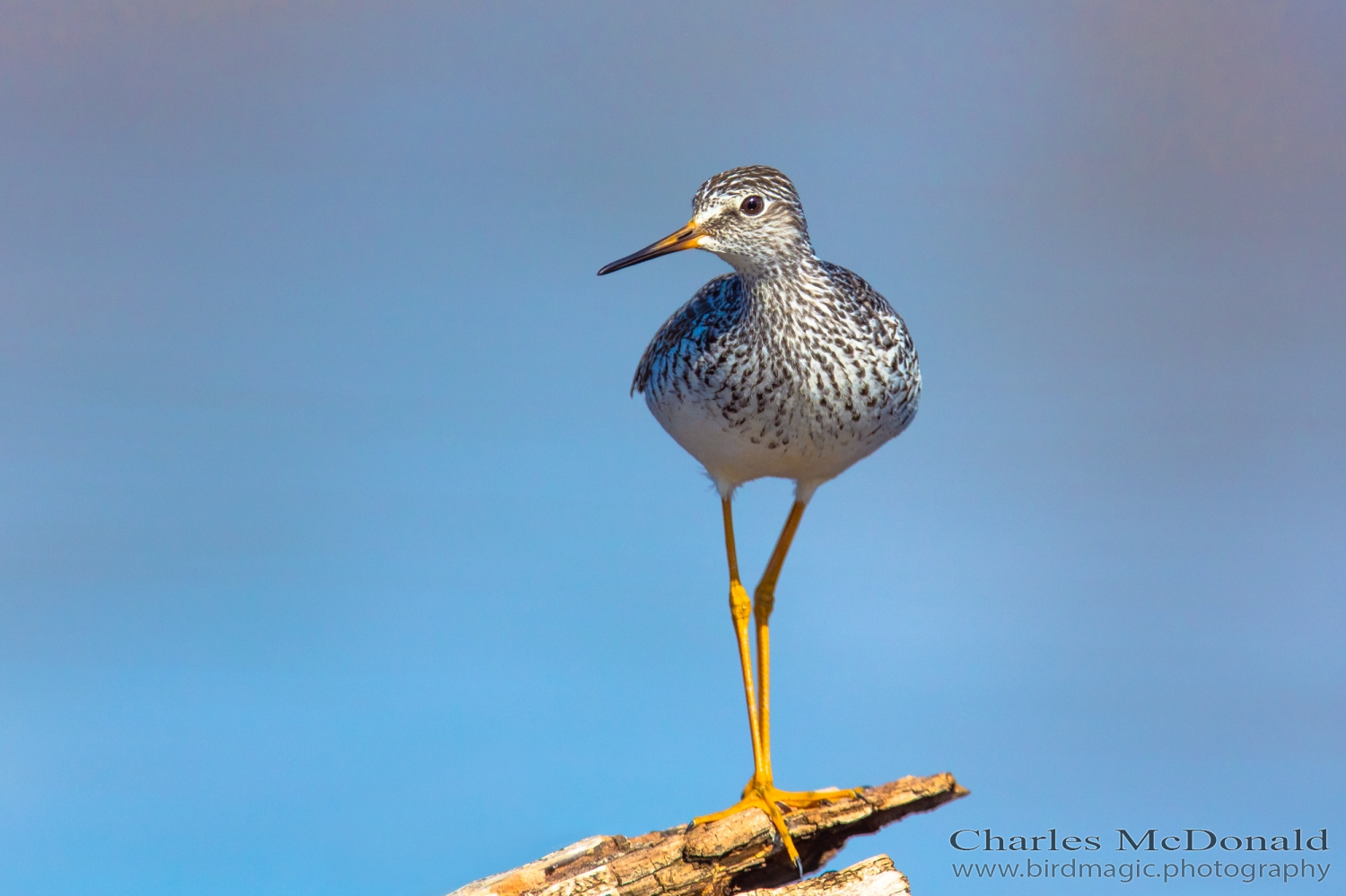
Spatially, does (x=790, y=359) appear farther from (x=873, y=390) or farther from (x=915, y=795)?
(x=915, y=795)

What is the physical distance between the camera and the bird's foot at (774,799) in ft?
17.6

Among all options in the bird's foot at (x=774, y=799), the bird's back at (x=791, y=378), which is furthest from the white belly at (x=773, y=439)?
the bird's foot at (x=774, y=799)

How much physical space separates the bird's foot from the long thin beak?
2.37m

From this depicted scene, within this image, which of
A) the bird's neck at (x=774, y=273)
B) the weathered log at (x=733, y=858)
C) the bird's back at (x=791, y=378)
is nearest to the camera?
the weathered log at (x=733, y=858)

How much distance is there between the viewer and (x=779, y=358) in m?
5.15

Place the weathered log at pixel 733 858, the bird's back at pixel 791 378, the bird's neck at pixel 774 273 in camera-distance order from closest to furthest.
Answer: the weathered log at pixel 733 858, the bird's back at pixel 791 378, the bird's neck at pixel 774 273

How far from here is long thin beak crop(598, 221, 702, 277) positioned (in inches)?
205

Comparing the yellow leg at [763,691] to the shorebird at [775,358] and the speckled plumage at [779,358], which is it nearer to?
the shorebird at [775,358]

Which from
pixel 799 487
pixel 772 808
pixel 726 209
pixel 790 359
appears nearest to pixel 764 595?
pixel 799 487

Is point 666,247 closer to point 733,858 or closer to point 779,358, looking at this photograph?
point 779,358

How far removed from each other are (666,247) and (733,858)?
250 centimetres

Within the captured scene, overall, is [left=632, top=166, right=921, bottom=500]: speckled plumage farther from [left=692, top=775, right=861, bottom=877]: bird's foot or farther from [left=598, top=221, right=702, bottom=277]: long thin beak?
[left=692, top=775, right=861, bottom=877]: bird's foot

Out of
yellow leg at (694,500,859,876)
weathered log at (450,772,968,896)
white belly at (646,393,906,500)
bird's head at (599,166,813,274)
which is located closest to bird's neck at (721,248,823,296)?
bird's head at (599,166,813,274)

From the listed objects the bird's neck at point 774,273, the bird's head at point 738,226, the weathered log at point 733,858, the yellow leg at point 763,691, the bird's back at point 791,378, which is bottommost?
the weathered log at point 733,858
